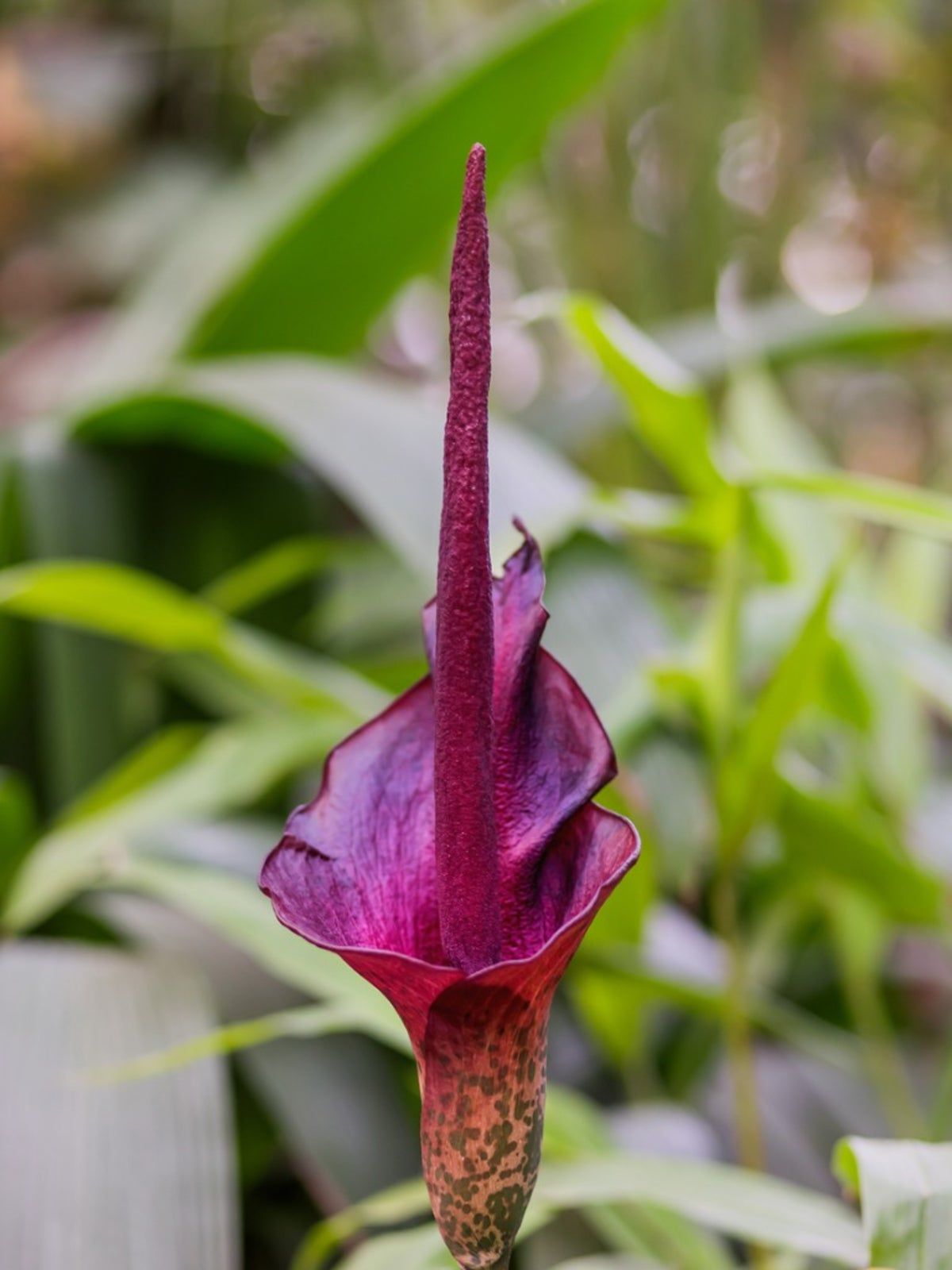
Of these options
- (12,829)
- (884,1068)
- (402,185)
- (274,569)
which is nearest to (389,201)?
(402,185)

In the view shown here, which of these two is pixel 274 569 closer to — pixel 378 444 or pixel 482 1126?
pixel 378 444

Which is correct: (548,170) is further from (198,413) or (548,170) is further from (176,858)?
(176,858)

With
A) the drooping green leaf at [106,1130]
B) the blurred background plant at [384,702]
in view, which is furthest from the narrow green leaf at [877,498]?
the drooping green leaf at [106,1130]

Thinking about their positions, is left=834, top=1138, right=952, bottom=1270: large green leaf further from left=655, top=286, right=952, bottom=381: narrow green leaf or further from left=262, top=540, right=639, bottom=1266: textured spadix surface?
left=655, top=286, right=952, bottom=381: narrow green leaf

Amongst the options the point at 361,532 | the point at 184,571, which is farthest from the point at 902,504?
the point at 361,532

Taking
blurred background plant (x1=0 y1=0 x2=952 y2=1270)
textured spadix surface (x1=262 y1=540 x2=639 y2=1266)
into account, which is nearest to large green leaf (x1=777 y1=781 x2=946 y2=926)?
blurred background plant (x1=0 y1=0 x2=952 y2=1270)
